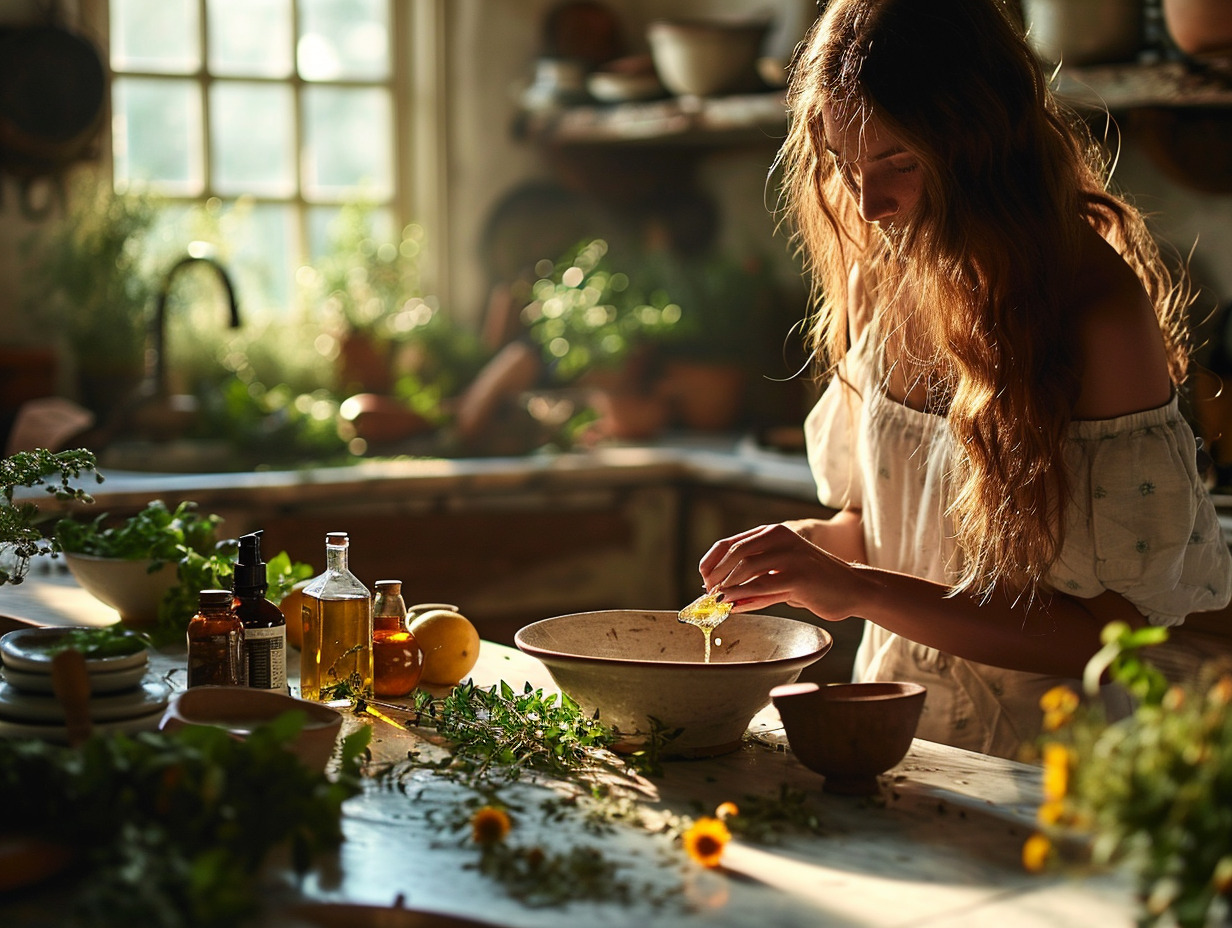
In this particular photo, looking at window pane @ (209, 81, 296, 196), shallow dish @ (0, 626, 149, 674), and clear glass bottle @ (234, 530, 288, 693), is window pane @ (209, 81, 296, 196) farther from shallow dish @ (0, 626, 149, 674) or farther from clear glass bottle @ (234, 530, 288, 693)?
shallow dish @ (0, 626, 149, 674)

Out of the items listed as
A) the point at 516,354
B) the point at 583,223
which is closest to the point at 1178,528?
the point at 516,354

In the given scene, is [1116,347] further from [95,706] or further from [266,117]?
[266,117]

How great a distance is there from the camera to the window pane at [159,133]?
3.65 metres

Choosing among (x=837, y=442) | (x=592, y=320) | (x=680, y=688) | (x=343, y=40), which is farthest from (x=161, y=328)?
(x=680, y=688)

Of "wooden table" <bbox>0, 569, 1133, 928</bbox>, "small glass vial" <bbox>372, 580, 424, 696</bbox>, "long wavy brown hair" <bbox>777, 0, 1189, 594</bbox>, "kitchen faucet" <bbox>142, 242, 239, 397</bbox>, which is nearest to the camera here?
"wooden table" <bbox>0, 569, 1133, 928</bbox>

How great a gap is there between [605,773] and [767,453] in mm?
2006

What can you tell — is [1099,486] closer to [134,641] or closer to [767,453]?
[134,641]

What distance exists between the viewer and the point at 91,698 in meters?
1.13

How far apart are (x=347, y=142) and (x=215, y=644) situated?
9.54 feet

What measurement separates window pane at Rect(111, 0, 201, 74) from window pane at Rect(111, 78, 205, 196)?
53 millimetres

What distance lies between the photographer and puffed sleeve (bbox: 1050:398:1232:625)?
1.38 meters

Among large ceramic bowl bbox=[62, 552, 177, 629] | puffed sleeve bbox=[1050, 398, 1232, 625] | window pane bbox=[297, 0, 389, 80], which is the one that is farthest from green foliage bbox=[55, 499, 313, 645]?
window pane bbox=[297, 0, 389, 80]

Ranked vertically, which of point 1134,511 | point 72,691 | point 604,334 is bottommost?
point 72,691

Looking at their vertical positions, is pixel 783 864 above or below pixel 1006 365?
below
